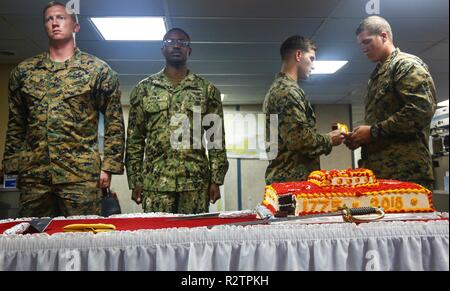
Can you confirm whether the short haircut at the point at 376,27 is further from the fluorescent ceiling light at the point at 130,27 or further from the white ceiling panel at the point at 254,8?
the fluorescent ceiling light at the point at 130,27

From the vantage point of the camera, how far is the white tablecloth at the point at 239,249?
40 centimetres

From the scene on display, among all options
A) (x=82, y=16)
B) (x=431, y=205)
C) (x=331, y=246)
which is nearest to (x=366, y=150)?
(x=431, y=205)

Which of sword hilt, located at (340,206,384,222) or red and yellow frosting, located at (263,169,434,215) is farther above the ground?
red and yellow frosting, located at (263,169,434,215)

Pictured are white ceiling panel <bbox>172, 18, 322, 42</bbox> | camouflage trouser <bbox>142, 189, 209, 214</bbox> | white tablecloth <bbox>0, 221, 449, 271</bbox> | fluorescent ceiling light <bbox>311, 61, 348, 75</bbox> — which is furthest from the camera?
fluorescent ceiling light <bbox>311, 61, 348, 75</bbox>

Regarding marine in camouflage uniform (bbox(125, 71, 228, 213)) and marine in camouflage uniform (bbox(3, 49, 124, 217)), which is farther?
marine in camouflage uniform (bbox(125, 71, 228, 213))

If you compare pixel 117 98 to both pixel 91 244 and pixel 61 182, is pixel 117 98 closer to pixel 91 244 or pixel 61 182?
pixel 61 182

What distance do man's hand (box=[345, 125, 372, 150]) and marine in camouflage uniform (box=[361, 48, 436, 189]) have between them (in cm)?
1

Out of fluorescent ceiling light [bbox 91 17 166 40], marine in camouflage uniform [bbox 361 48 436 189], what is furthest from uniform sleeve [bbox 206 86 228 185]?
fluorescent ceiling light [bbox 91 17 166 40]

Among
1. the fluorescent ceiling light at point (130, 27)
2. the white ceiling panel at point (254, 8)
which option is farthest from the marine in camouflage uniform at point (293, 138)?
the fluorescent ceiling light at point (130, 27)

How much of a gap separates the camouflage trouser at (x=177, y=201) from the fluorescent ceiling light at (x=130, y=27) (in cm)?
97

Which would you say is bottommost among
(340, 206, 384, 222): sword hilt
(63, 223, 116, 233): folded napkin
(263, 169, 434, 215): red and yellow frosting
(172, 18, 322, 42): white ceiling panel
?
(63, 223, 116, 233): folded napkin

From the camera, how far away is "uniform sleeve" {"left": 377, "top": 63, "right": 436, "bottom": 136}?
2.23 ft

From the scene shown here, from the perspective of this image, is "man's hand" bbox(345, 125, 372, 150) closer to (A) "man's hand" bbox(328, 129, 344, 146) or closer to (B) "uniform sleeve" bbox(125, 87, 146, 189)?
(A) "man's hand" bbox(328, 129, 344, 146)

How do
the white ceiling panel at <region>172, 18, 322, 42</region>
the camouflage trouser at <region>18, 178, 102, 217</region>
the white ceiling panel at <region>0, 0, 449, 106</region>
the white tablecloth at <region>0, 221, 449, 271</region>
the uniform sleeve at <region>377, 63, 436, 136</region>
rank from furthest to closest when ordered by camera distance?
the white ceiling panel at <region>172, 18, 322, 42</region> → the white ceiling panel at <region>0, 0, 449, 106</region> → the camouflage trouser at <region>18, 178, 102, 217</region> → the uniform sleeve at <region>377, 63, 436, 136</region> → the white tablecloth at <region>0, 221, 449, 271</region>
